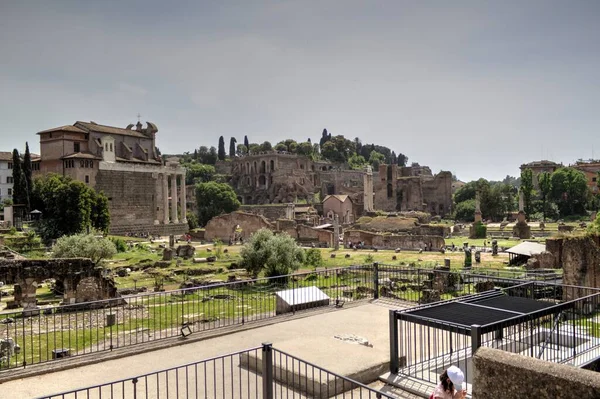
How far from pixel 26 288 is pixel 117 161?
150 ft

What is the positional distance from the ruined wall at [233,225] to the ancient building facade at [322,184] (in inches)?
1135

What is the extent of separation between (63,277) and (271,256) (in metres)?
9.37

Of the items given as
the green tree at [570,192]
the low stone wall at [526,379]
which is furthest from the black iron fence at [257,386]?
the green tree at [570,192]

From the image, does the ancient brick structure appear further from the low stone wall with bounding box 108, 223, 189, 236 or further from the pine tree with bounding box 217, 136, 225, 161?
the pine tree with bounding box 217, 136, 225, 161

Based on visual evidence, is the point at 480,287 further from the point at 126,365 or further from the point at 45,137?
the point at 45,137

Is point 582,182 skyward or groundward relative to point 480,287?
skyward

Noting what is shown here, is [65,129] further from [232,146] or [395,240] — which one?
[232,146]

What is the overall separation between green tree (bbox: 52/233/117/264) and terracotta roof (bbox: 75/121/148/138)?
38184 mm

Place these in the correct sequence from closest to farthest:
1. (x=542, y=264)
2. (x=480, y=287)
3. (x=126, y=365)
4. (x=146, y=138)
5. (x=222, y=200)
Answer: (x=126, y=365) → (x=480, y=287) → (x=542, y=264) → (x=146, y=138) → (x=222, y=200)

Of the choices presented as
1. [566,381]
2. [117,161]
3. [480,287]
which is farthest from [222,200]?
[566,381]

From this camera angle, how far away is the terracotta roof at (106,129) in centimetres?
5919

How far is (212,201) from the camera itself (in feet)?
254

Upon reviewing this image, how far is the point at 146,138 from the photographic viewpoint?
226ft

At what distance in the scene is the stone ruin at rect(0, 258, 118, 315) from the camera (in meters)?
17.7
